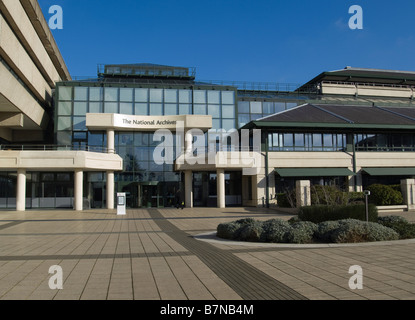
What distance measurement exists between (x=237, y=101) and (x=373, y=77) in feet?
73.5

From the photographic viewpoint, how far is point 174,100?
130 feet

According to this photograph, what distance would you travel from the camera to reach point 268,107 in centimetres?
4266

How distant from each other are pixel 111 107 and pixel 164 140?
6.32 meters

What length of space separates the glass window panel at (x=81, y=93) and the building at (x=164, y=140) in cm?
10

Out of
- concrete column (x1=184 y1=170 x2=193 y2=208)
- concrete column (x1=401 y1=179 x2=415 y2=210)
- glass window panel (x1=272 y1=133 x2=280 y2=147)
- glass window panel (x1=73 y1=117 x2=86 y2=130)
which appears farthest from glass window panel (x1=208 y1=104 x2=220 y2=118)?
concrete column (x1=401 y1=179 x2=415 y2=210)

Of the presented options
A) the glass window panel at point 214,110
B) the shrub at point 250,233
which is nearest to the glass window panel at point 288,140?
the glass window panel at point 214,110

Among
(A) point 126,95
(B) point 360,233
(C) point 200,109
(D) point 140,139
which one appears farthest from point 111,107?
(B) point 360,233

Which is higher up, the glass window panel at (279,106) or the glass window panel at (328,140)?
the glass window panel at (279,106)

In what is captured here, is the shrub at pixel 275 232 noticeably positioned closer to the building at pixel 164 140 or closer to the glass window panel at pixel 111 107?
the building at pixel 164 140

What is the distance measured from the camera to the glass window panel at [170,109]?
39281 mm

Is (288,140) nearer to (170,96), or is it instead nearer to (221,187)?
(221,187)

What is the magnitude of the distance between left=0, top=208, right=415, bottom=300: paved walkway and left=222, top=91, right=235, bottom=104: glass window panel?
28.8 meters

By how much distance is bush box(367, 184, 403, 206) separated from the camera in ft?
94.7
